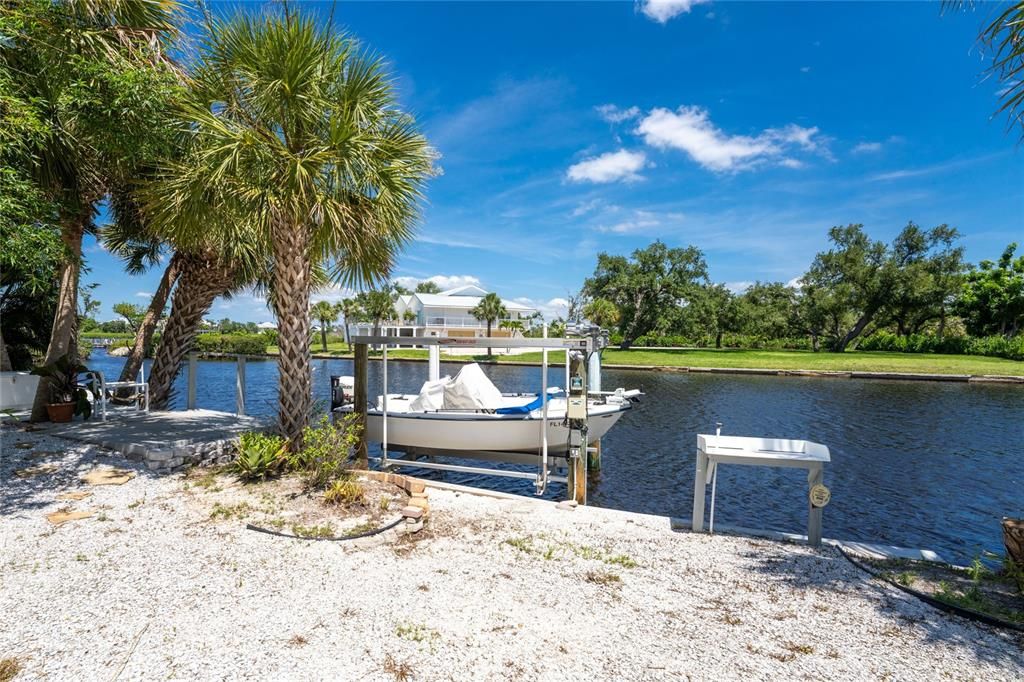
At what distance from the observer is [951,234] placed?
55.2m

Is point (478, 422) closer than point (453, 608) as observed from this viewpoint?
No

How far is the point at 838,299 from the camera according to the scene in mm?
51625

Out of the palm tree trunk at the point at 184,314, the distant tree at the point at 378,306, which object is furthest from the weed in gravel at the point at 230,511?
the distant tree at the point at 378,306

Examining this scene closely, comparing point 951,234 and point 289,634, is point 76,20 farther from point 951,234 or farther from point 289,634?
point 951,234

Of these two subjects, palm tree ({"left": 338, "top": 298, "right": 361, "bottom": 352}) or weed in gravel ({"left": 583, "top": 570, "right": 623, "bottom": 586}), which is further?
palm tree ({"left": 338, "top": 298, "right": 361, "bottom": 352})

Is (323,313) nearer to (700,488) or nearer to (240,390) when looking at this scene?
(240,390)

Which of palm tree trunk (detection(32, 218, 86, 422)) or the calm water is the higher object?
palm tree trunk (detection(32, 218, 86, 422))

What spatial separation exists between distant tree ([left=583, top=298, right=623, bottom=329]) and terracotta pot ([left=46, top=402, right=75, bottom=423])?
4394 centimetres

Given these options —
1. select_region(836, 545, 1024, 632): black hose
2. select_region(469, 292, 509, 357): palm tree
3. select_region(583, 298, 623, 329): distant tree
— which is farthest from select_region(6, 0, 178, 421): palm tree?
select_region(469, 292, 509, 357): palm tree

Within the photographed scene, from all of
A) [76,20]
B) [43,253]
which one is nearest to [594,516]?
[43,253]

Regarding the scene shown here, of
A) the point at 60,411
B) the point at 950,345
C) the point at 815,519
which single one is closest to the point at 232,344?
the point at 60,411

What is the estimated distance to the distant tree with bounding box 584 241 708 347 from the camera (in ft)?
172

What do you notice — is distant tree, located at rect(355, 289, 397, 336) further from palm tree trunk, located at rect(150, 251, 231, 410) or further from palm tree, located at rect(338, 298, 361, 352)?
palm tree trunk, located at rect(150, 251, 231, 410)

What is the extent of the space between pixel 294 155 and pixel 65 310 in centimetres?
651
